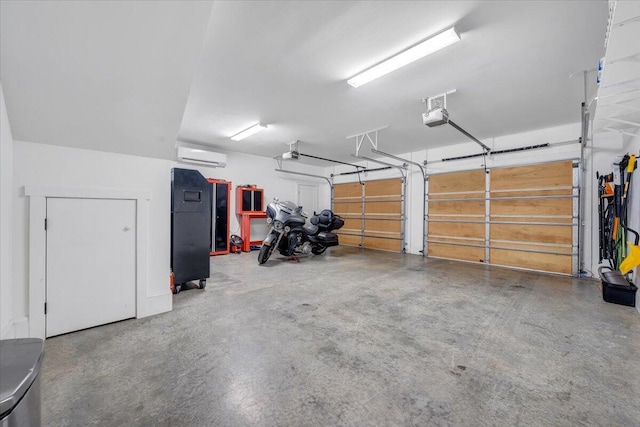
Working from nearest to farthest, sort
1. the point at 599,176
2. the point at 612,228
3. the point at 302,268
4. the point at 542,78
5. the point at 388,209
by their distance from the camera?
the point at 542,78
the point at 612,228
the point at 599,176
the point at 302,268
the point at 388,209

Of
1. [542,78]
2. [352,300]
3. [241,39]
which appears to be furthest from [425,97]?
[352,300]

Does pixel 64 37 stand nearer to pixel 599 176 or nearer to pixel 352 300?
pixel 352 300

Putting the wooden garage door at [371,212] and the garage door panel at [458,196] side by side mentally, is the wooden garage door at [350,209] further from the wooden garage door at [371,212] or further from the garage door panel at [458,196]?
the garage door panel at [458,196]

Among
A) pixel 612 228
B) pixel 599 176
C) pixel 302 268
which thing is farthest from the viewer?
pixel 302 268

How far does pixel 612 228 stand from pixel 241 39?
5.26m

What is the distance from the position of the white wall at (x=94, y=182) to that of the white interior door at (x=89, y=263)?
0.44 feet

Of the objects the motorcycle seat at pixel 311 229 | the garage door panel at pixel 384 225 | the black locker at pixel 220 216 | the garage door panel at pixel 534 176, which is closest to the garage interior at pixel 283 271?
the garage door panel at pixel 534 176

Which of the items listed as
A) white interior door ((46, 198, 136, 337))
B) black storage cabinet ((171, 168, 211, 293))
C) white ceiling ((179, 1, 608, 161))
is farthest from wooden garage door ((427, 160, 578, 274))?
white interior door ((46, 198, 136, 337))

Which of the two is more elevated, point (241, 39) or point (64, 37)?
point (241, 39)

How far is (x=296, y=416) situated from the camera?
52.1 inches

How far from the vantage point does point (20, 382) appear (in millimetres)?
690

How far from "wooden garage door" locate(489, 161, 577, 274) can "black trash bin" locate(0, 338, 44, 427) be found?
6.47m

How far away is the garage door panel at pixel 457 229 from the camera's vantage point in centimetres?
562

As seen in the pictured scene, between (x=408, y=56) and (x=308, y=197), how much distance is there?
6622 mm
